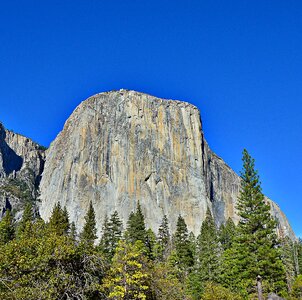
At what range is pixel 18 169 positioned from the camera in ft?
566

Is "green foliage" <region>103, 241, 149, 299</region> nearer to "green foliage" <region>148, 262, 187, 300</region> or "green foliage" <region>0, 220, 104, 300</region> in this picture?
"green foliage" <region>148, 262, 187, 300</region>

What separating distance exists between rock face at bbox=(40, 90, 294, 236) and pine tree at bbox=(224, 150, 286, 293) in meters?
81.3

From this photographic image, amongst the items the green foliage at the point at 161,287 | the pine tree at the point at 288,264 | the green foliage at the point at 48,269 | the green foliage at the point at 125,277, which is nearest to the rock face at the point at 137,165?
the pine tree at the point at 288,264

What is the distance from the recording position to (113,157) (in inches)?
5128

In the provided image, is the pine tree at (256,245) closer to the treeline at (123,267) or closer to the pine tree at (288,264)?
the treeline at (123,267)

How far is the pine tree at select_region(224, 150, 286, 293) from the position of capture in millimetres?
34531

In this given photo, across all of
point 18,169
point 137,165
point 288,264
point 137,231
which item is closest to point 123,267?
point 137,231

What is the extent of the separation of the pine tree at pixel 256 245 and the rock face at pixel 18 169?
108 metres

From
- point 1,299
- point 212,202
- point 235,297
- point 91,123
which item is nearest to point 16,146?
point 91,123

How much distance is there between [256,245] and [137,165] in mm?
93986

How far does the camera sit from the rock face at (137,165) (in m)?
123

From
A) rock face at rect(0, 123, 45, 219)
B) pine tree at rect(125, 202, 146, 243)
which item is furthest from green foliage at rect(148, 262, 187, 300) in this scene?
rock face at rect(0, 123, 45, 219)

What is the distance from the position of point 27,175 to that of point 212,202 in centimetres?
8060

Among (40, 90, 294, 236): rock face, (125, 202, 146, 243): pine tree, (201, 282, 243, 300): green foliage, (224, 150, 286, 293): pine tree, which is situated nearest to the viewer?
(201, 282, 243, 300): green foliage
